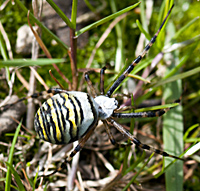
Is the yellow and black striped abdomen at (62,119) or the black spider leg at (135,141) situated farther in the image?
the black spider leg at (135,141)

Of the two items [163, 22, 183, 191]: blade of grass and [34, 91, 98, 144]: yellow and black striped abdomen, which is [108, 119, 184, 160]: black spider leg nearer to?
[163, 22, 183, 191]: blade of grass

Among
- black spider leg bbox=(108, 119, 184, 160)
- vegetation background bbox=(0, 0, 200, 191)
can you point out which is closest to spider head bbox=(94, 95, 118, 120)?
black spider leg bbox=(108, 119, 184, 160)

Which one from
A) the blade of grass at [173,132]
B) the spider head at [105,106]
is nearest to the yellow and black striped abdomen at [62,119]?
the spider head at [105,106]

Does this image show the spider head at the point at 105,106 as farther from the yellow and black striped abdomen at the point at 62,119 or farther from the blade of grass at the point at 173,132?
the blade of grass at the point at 173,132

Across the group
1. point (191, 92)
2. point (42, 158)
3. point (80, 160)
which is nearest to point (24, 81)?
point (42, 158)

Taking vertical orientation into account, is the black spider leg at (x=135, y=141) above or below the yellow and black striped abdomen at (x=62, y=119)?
below

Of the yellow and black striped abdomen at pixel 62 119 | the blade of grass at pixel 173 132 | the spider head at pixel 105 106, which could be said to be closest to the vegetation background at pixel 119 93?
the blade of grass at pixel 173 132
